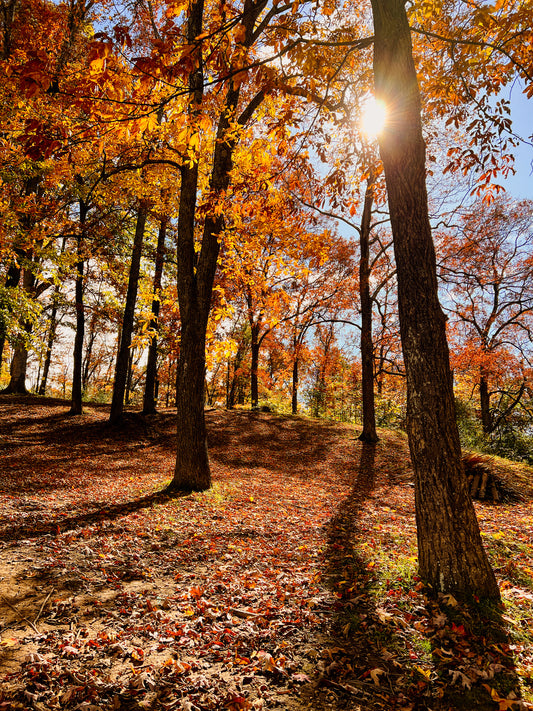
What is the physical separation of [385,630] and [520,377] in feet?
59.7

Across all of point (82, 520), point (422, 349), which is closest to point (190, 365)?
point (82, 520)

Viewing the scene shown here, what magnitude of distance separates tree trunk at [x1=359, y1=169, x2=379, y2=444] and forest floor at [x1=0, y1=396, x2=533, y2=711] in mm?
5909

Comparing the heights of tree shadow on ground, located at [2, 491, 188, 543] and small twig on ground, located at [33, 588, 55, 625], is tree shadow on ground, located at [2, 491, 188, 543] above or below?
below

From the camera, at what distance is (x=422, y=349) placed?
3.33 m

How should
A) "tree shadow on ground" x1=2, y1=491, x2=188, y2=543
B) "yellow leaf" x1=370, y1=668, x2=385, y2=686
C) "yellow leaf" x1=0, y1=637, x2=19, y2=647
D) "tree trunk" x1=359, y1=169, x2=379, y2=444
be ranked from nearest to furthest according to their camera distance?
"yellow leaf" x1=370, y1=668, x2=385, y2=686 → "yellow leaf" x1=0, y1=637, x2=19, y2=647 → "tree shadow on ground" x1=2, y1=491, x2=188, y2=543 → "tree trunk" x1=359, y1=169, x2=379, y2=444

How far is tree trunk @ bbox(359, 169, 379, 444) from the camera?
42.9ft

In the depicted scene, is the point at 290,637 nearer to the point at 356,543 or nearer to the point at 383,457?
the point at 356,543

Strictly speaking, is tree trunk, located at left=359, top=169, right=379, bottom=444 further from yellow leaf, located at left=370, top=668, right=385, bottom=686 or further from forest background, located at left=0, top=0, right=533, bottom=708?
yellow leaf, located at left=370, top=668, right=385, bottom=686

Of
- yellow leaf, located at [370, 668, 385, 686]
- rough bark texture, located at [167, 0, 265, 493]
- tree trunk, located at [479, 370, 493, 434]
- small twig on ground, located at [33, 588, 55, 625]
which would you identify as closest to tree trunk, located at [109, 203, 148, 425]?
rough bark texture, located at [167, 0, 265, 493]

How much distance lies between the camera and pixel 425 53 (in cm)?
515

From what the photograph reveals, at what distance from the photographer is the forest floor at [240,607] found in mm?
2332

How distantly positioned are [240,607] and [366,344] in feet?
35.9

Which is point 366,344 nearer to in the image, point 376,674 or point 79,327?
point 79,327

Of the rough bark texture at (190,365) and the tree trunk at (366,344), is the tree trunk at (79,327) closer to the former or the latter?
the rough bark texture at (190,365)
